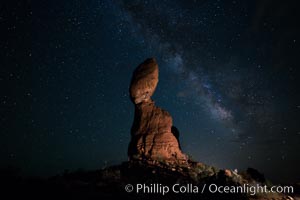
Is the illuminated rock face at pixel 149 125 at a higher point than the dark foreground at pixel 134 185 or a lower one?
higher

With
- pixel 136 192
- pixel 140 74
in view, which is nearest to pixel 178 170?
pixel 136 192

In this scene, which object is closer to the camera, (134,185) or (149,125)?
(134,185)

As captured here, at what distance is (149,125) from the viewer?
A: 88.8 ft

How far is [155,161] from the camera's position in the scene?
23.7 m

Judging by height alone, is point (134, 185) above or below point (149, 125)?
below

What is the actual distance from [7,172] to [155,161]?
13.7 metres

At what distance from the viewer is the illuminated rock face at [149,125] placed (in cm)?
2516

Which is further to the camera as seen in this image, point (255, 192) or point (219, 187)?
point (255, 192)

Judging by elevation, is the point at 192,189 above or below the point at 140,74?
below

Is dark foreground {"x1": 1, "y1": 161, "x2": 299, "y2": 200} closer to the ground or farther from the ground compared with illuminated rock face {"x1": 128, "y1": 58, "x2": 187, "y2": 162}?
closer to the ground

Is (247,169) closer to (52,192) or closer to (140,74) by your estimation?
(140,74)

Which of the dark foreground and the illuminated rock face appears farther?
the illuminated rock face

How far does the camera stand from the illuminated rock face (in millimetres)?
25156

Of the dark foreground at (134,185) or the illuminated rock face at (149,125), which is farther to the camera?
the illuminated rock face at (149,125)
